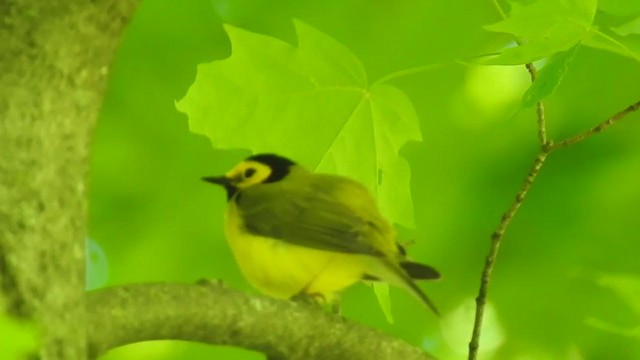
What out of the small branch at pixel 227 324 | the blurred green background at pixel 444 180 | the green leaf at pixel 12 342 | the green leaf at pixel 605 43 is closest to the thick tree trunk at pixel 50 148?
the small branch at pixel 227 324

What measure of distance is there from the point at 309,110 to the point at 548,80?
0.21 meters

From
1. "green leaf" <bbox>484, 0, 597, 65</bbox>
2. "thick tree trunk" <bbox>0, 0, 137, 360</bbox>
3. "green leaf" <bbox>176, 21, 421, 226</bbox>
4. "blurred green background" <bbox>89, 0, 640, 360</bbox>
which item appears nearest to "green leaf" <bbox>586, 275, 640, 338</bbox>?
"blurred green background" <bbox>89, 0, 640, 360</bbox>

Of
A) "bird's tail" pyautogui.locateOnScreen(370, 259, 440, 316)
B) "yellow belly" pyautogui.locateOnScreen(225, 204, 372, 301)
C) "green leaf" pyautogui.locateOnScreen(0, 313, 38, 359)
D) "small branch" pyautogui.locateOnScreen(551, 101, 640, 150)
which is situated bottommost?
Result: "green leaf" pyautogui.locateOnScreen(0, 313, 38, 359)

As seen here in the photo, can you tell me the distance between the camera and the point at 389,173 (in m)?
0.65

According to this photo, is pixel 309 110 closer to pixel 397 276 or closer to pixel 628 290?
pixel 397 276

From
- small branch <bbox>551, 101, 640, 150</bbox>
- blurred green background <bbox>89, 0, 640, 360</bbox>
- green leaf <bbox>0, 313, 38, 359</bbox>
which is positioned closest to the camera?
green leaf <bbox>0, 313, 38, 359</bbox>

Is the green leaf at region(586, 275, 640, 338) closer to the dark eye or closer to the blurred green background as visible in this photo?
the blurred green background

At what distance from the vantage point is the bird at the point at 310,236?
0.56 m

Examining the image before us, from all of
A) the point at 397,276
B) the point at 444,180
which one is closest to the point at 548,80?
the point at 397,276

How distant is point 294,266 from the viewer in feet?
1.94

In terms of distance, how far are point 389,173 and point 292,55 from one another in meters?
0.10

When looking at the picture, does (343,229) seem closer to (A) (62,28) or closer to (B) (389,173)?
(B) (389,173)

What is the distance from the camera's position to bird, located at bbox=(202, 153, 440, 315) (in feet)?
1.84

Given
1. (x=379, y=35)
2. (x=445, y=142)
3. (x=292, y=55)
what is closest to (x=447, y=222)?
(x=445, y=142)
